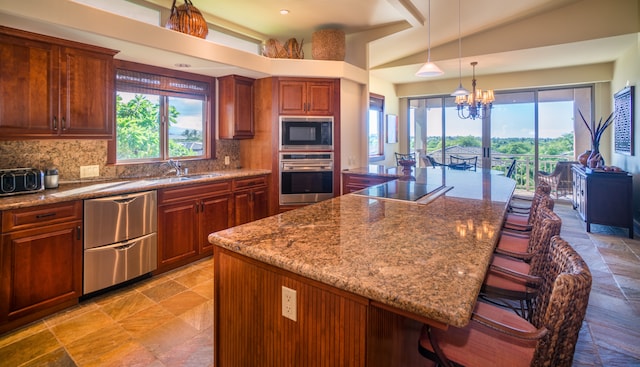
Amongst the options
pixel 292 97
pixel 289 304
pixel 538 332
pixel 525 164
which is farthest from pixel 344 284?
pixel 525 164

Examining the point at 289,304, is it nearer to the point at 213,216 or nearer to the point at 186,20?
the point at 213,216

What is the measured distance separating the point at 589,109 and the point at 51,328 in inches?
339

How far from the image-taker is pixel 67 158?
312 centimetres

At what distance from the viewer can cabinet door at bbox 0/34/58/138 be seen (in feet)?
7.97

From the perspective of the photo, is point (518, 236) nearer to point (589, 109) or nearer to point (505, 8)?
point (505, 8)

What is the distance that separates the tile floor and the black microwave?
1988mm

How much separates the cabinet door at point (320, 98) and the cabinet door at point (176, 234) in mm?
1946

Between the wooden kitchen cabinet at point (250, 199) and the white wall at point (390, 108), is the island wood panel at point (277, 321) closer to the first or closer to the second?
the wooden kitchen cabinet at point (250, 199)

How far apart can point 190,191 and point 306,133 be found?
1.72 metres

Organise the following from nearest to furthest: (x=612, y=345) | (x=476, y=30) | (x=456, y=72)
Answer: (x=612, y=345) → (x=476, y=30) → (x=456, y=72)

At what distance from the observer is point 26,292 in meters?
2.37

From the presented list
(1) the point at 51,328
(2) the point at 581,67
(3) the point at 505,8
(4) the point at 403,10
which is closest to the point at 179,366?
(1) the point at 51,328

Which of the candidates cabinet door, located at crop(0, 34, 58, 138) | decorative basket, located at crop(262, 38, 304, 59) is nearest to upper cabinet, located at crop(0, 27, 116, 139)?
cabinet door, located at crop(0, 34, 58, 138)

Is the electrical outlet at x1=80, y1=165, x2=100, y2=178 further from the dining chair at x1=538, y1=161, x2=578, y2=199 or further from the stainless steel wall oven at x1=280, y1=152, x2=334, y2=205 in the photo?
the dining chair at x1=538, y1=161, x2=578, y2=199
